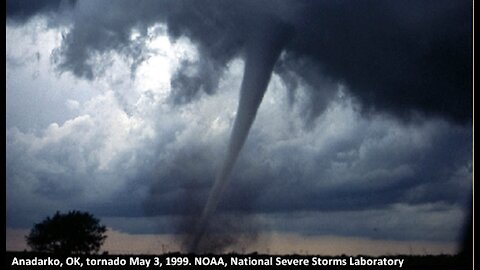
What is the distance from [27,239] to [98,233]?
1158 cm

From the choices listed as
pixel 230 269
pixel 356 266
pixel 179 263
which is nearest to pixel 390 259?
pixel 356 266

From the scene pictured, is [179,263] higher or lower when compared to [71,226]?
lower

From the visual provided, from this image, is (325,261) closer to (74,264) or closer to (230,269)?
(230,269)

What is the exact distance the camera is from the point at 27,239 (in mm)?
95188
